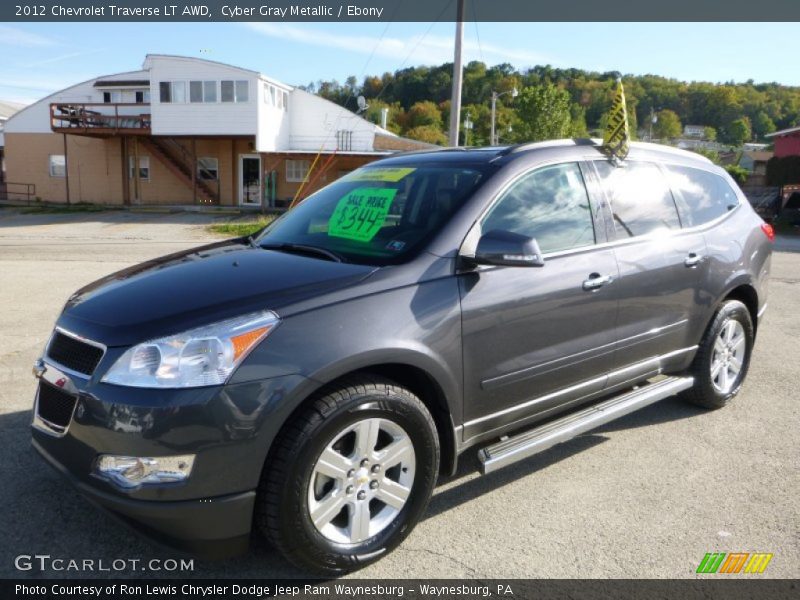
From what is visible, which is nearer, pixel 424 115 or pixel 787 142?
pixel 787 142

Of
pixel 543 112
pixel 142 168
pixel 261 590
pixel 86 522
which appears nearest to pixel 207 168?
pixel 142 168

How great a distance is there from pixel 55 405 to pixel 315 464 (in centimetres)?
114

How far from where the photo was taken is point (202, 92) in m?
30.2

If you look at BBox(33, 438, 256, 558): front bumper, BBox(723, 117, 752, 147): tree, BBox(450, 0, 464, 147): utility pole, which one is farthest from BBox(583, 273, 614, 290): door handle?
BBox(723, 117, 752, 147): tree

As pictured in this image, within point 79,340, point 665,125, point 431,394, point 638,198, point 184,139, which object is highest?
point 665,125

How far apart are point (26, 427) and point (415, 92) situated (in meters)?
78.4

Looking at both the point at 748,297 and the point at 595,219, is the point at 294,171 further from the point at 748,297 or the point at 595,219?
the point at 595,219

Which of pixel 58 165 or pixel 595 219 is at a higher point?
pixel 58 165

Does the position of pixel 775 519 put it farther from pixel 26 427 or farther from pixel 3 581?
pixel 26 427

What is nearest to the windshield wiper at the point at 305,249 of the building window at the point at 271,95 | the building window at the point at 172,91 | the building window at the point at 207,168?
the building window at the point at 271,95

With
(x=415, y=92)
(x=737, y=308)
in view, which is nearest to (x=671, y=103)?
(x=415, y=92)

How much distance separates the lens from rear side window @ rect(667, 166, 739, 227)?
444cm

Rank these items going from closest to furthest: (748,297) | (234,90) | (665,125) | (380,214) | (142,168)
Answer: (380,214) → (748,297) → (234,90) → (142,168) → (665,125)

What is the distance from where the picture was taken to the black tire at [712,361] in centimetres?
455
